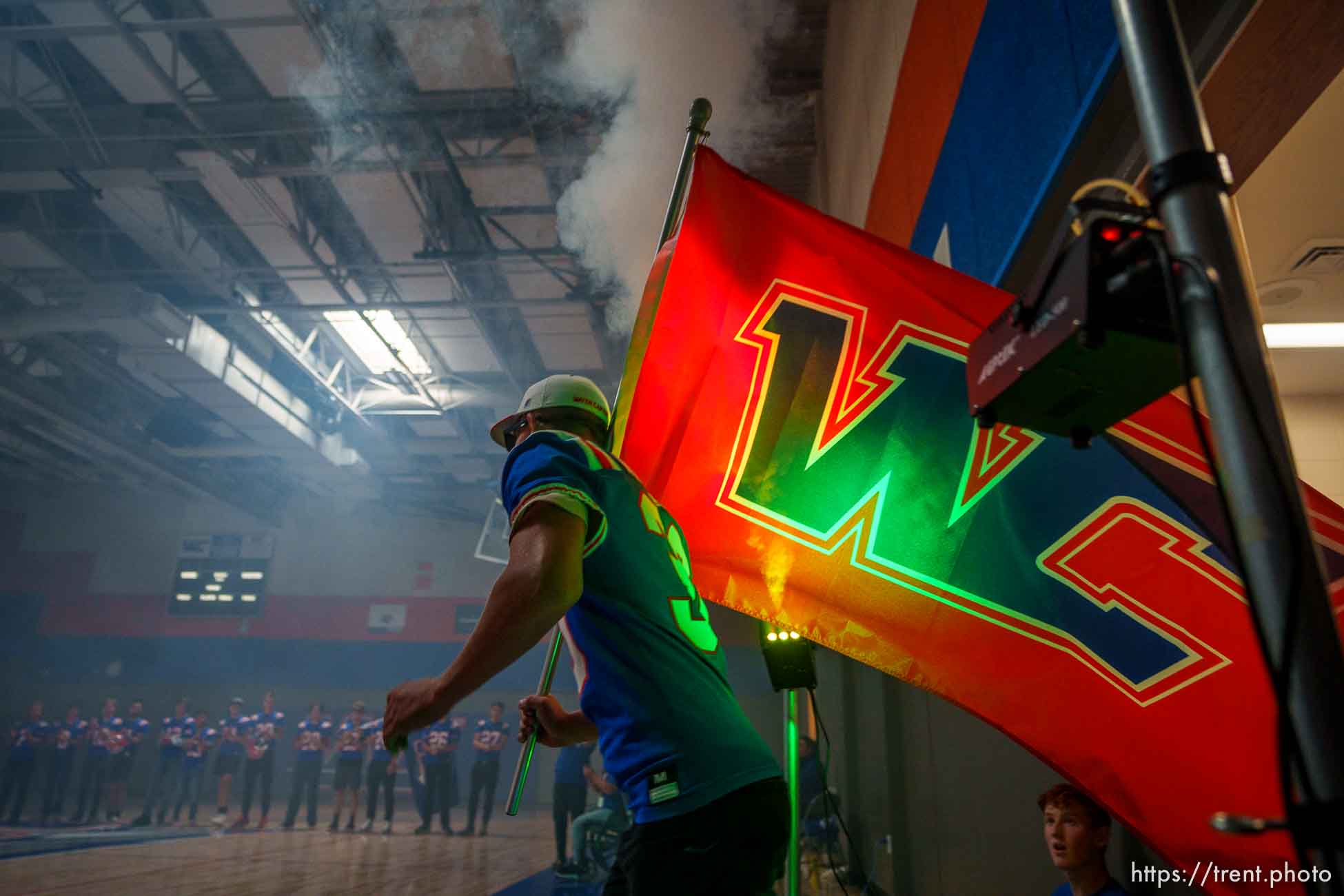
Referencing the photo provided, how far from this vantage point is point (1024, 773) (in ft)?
12.4

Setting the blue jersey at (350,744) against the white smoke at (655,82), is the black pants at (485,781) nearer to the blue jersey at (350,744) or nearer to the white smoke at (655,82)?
the blue jersey at (350,744)

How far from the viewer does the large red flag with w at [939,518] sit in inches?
67.8

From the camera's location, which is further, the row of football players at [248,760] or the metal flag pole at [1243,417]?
the row of football players at [248,760]

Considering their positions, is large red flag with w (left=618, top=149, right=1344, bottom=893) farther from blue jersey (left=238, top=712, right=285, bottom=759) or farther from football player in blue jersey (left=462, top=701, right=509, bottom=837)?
blue jersey (left=238, top=712, right=285, bottom=759)

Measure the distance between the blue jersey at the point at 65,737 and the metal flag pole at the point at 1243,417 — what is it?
64.7 feet

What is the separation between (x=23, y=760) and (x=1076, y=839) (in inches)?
710

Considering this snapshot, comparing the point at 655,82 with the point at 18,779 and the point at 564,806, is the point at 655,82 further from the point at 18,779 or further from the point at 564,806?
the point at 18,779

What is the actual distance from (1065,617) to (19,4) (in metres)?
10.3

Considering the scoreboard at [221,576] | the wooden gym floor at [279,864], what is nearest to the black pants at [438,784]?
the wooden gym floor at [279,864]

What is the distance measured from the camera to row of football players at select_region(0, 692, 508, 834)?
43.8ft

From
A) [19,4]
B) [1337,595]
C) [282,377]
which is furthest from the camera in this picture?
[282,377]

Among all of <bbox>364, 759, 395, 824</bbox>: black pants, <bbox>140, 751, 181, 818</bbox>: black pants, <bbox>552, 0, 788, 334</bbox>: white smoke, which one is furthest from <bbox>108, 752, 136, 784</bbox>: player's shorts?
<bbox>552, 0, 788, 334</bbox>: white smoke

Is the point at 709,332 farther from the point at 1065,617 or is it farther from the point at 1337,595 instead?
the point at 1337,595

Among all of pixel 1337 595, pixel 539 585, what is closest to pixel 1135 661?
pixel 1337 595
